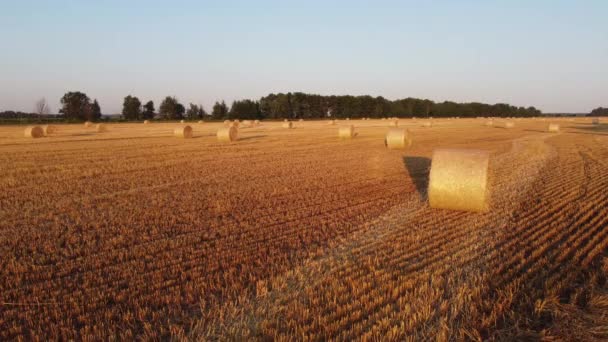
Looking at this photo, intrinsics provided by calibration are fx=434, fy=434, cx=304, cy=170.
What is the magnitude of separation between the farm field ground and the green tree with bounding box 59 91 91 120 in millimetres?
73685

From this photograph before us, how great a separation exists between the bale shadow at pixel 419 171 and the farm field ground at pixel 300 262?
29 cm

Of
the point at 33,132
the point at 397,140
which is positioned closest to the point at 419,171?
the point at 397,140

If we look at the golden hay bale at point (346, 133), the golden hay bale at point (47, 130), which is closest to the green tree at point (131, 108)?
the golden hay bale at point (47, 130)

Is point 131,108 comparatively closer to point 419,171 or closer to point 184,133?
point 184,133

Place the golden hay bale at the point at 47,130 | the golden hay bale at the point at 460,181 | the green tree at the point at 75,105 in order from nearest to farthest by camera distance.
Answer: the golden hay bale at the point at 460,181, the golden hay bale at the point at 47,130, the green tree at the point at 75,105

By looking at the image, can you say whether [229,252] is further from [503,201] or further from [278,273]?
[503,201]

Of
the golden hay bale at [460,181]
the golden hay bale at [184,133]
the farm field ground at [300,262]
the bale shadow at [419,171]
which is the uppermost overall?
the golden hay bale at [184,133]

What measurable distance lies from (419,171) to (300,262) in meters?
8.45

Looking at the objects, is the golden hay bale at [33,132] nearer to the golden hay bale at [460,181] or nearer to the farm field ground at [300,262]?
the farm field ground at [300,262]

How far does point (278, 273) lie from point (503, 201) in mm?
5683

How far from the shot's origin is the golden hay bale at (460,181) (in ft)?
25.9

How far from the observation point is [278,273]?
5.02 m

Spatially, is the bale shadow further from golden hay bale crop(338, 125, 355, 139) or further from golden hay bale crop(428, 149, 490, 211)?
golden hay bale crop(338, 125, 355, 139)

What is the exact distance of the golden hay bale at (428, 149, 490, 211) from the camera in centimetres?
790
